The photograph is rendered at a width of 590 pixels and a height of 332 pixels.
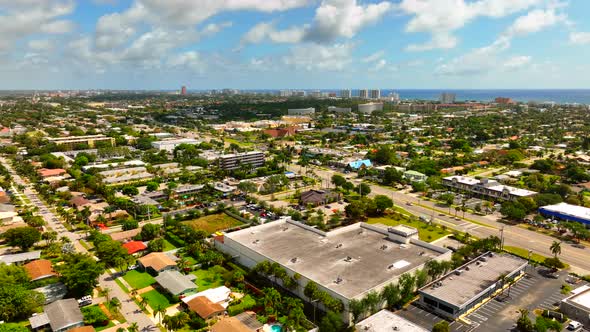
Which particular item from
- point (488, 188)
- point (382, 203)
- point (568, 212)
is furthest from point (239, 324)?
point (488, 188)

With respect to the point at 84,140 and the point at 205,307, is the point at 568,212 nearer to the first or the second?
the point at 205,307

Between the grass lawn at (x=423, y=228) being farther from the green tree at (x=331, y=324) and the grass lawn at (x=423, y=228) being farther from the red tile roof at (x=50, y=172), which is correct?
the red tile roof at (x=50, y=172)

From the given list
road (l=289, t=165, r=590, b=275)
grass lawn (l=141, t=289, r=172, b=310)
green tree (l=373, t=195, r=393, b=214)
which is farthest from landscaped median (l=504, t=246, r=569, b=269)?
grass lawn (l=141, t=289, r=172, b=310)

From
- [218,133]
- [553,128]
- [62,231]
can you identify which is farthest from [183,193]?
[553,128]

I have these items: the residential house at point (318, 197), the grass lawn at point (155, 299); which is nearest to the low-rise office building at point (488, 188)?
the residential house at point (318, 197)

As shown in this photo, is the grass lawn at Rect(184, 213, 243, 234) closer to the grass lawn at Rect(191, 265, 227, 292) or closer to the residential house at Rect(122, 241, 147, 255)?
the residential house at Rect(122, 241, 147, 255)

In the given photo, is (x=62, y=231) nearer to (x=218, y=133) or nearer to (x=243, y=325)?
(x=243, y=325)
